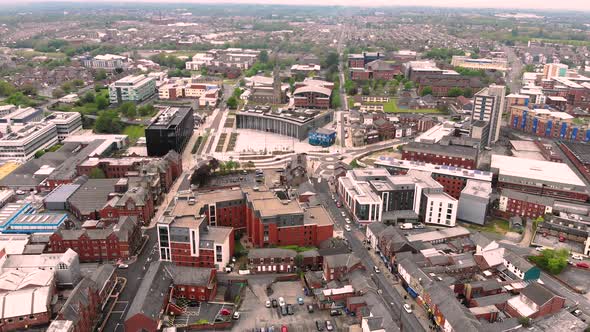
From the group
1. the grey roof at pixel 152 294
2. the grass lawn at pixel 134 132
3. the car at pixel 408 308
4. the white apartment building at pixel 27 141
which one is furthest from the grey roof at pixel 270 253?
the grass lawn at pixel 134 132

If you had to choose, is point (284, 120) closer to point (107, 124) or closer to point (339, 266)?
point (107, 124)

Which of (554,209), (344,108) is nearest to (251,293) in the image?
(554,209)

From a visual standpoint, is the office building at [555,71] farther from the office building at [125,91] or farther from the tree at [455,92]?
the office building at [125,91]

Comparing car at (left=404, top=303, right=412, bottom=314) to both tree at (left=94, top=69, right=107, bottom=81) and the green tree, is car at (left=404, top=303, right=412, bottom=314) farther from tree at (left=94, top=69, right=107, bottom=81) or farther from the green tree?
tree at (left=94, top=69, right=107, bottom=81)

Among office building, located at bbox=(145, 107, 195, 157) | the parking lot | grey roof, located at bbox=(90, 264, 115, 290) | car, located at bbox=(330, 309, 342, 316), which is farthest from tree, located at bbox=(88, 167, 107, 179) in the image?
car, located at bbox=(330, 309, 342, 316)

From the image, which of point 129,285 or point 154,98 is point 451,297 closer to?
point 129,285

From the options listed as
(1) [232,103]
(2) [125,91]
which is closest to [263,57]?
(1) [232,103]
